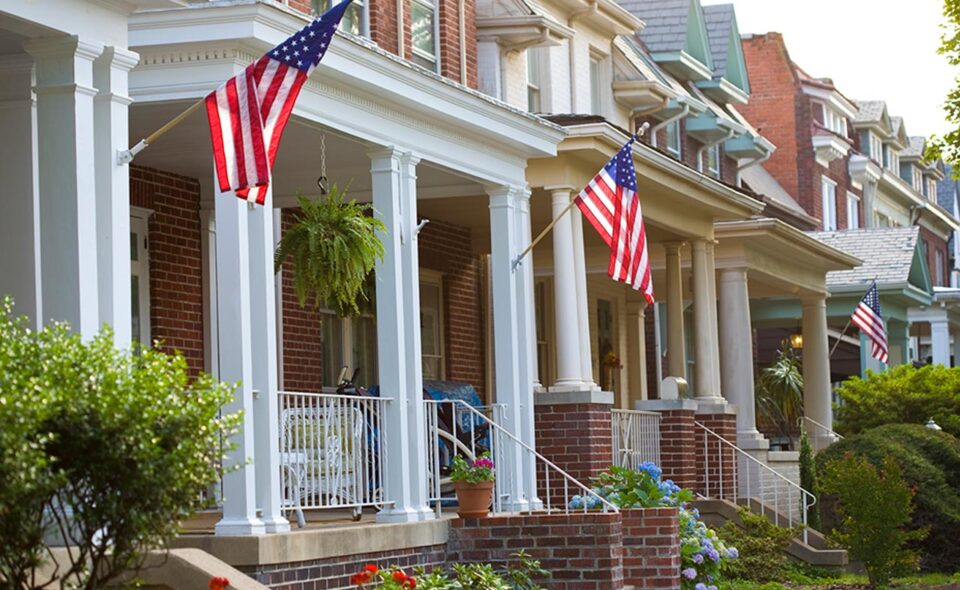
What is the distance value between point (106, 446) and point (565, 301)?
34.6 ft

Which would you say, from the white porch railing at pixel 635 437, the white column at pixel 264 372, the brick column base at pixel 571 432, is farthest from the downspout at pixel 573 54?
the white column at pixel 264 372

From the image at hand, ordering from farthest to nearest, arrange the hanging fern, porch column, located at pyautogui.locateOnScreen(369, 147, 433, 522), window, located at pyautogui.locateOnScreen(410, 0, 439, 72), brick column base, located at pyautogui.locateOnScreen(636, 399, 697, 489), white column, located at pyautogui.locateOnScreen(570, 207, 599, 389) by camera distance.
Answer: brick column base, located at pyautogui.locateOnScreen(636, 399, 697, 489), window, located at pyautogui.locateOnScreen(410, 0, 439, 72), white column, located at pyautogui.locateOnScreen(570, 207, 599, 389), porch column, located at pyautogui.locateOnScreen(369, 147, 433, 522), the hanging fern

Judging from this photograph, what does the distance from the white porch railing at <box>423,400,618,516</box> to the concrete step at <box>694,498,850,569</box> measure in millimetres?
4028

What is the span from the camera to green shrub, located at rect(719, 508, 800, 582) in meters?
19.7

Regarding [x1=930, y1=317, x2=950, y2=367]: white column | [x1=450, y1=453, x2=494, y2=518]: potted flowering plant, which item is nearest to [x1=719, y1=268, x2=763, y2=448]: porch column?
[x1=450, y1=453, x2=494, y2=518]: potted flowering plant

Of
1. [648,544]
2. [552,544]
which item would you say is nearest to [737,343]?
[648,544]

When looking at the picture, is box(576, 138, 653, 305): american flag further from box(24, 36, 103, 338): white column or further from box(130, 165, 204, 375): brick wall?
Answer: box(24, 36, 103, 338): white column

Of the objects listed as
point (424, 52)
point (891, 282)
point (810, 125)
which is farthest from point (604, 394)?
point (810, 125)

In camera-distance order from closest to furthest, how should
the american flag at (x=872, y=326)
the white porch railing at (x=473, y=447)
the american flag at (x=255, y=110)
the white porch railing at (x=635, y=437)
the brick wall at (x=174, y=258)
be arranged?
the american flag at (x=255, y=110), the white porch railing at (x=473, y=447), the brick wall at (x=174, y=258), the white porch railing at (x=635, y=437), the american flag at (x=872, y=326)

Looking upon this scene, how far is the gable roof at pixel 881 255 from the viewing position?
3494 centimetres

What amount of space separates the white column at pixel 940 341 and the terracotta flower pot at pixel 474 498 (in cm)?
2630

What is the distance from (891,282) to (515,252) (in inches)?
778

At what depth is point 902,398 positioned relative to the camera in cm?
2891

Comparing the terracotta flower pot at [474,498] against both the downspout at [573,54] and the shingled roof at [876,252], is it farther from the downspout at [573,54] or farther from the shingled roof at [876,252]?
the shingled roof at [876,252]
